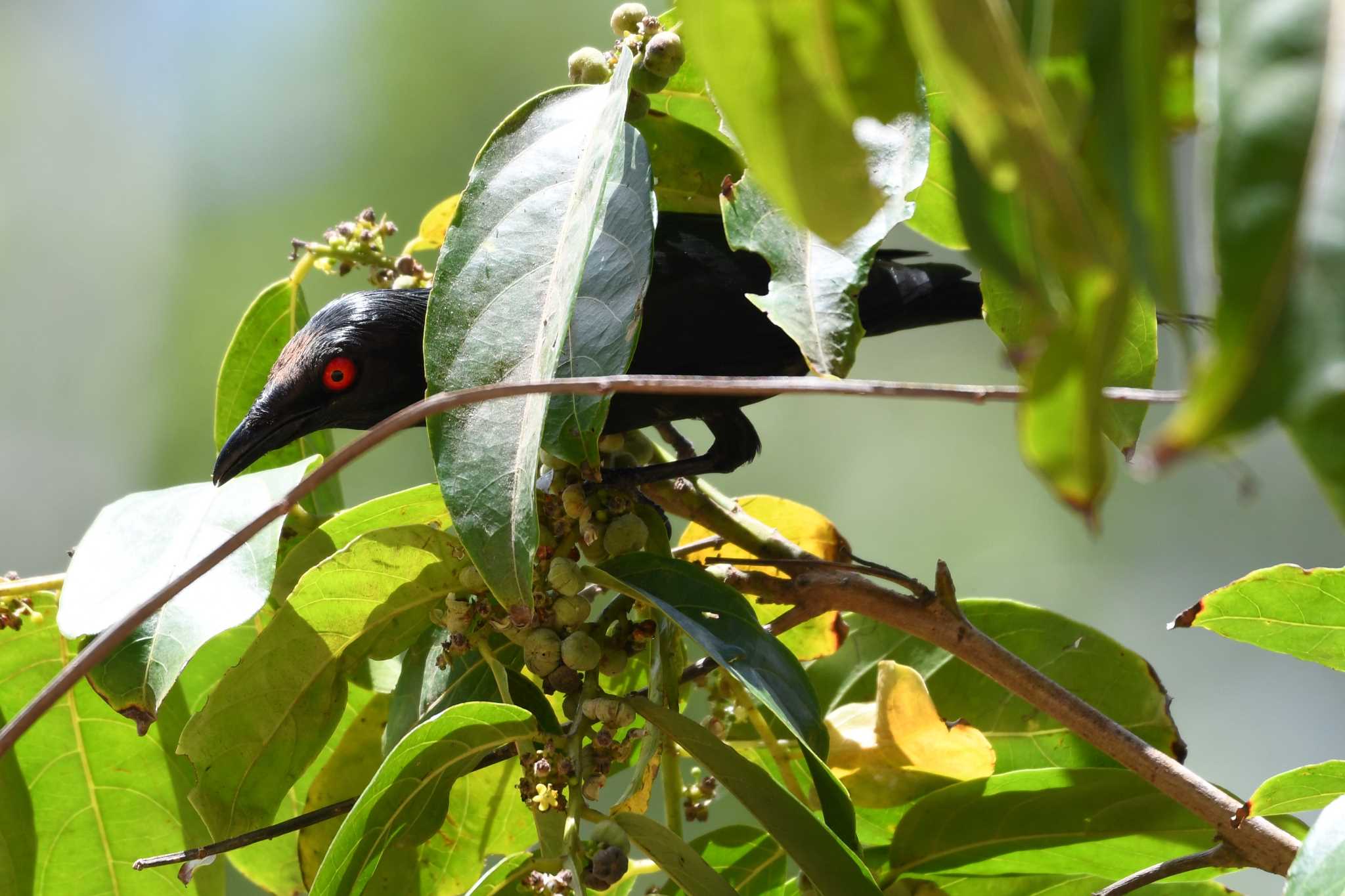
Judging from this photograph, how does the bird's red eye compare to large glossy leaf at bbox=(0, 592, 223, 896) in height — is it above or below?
above

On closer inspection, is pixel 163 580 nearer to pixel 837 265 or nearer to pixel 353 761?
pixel 353 761

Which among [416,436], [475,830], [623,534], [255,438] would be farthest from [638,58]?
[416,436]

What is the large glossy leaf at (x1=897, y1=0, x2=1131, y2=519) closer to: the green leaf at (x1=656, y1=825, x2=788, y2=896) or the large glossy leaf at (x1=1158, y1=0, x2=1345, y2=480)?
the large glossy leaf at (x1=1158, y1=0, x2=1345, y2=480)

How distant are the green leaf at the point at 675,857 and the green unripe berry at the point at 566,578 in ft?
0.74

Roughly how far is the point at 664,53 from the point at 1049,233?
1.18 m

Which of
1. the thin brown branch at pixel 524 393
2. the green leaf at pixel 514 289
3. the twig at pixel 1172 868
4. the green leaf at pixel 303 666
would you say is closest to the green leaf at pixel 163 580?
the green leaf at pixel 303 666

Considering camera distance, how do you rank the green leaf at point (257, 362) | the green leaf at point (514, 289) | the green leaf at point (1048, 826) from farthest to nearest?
the green leaf at point (257, 362) < the green leaf at point (1048, 826) < the green leaf at point (514, 289)

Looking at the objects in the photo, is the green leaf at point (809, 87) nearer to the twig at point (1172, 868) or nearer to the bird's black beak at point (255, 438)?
the twig at point (1172, 868)

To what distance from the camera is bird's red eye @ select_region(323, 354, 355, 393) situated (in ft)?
6.60

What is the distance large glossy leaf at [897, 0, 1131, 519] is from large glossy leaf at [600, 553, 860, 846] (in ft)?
2.32

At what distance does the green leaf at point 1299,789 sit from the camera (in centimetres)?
122

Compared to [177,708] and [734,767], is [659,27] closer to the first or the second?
[734,767]

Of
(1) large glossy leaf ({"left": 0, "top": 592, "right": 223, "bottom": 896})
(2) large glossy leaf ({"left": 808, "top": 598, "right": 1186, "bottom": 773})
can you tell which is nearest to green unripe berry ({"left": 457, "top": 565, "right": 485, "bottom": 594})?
(1) large glossy leaf ({"left": 0, "top": 592, "right": 223, "bottom": 896})

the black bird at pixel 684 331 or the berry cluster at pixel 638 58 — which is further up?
the berry cluster at pixel 638 58
